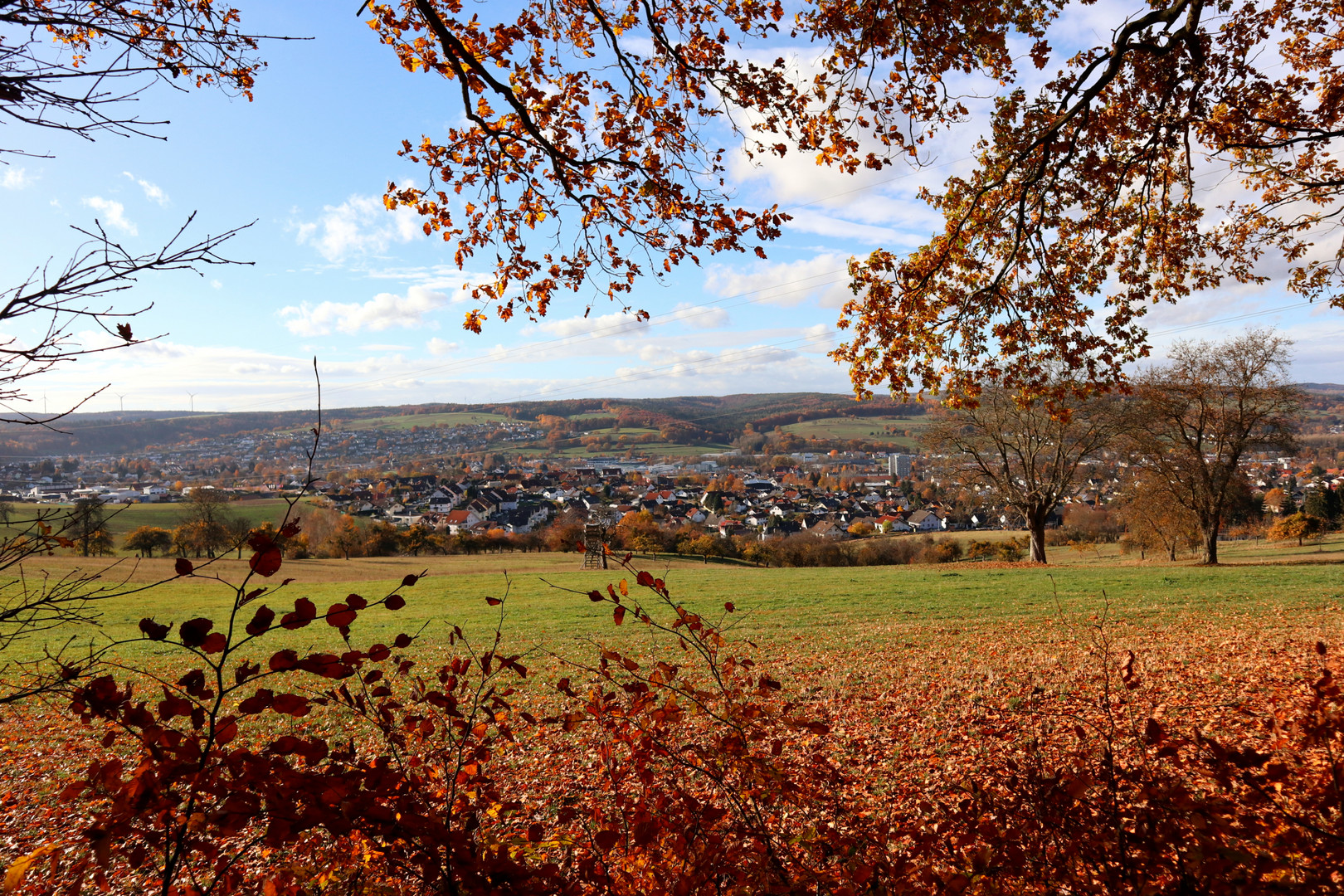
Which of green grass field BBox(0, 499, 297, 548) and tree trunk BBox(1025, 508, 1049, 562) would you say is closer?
tree trunk BBox(1025, 508, 1049, 562)

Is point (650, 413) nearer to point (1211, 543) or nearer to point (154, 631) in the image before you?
point (1211, 543)

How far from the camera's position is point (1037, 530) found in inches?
1120

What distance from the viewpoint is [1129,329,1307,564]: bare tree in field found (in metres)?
24.2

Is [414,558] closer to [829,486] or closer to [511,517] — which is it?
[511,517]

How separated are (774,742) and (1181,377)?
29.2m

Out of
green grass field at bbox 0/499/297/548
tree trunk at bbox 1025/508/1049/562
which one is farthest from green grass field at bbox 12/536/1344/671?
green grass field at bbox 0/499/297/548

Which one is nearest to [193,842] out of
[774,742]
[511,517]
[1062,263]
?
[774,742]

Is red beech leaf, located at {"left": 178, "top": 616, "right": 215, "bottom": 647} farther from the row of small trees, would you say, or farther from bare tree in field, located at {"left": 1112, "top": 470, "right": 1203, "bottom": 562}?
bare tree in field, located at {"left": 1112, "top": 470, "right": 1203, "bottom": 562}

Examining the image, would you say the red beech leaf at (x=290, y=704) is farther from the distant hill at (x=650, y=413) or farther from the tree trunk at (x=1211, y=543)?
the distant hill at (x=650, y=413)

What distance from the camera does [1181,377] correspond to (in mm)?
25344

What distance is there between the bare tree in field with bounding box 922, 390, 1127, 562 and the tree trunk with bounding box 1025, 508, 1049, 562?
3 cm

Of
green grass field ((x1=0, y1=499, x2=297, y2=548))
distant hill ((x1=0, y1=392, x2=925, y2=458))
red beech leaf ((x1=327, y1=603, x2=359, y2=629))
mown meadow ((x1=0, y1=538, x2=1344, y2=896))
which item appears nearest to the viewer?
red beech leaf ((x1=327, y1=603, x2=359, y2=629))

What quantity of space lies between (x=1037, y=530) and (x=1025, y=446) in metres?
4.11

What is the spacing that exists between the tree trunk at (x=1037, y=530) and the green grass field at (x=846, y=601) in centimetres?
223
